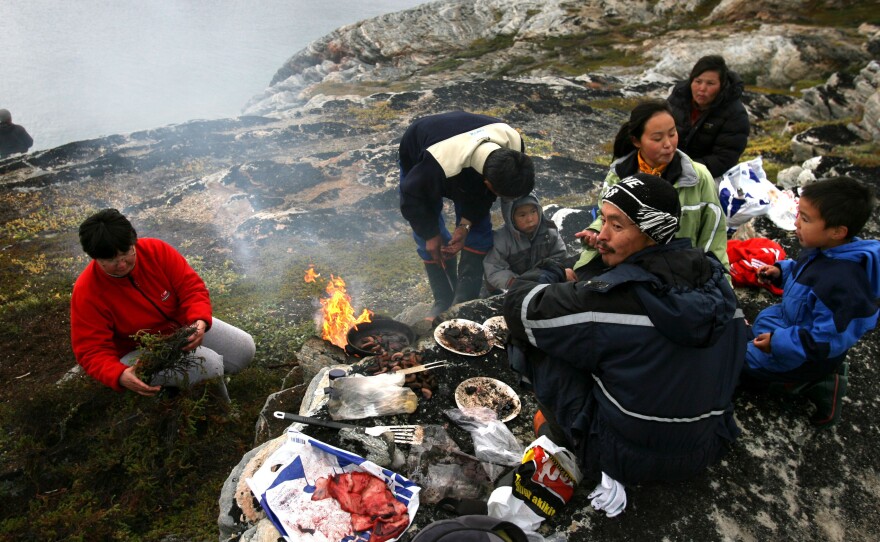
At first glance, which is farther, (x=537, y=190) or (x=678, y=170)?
(x=537, y=190)

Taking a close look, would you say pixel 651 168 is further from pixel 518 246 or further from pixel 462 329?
pixel 462 329

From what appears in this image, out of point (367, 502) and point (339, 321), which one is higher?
point (367, 502)

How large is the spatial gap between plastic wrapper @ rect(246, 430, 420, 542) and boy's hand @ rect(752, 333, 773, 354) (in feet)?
8.96

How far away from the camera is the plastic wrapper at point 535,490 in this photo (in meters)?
2.87

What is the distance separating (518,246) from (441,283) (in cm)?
126

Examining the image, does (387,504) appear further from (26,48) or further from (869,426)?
(26,48)

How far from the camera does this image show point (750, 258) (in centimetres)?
518

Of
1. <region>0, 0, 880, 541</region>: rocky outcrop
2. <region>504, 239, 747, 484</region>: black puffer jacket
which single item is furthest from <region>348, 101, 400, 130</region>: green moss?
<region>504, 239, 747, 484</region>: black puffer jacket

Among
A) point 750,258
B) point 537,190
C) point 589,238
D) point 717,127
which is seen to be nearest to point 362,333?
point 589,238

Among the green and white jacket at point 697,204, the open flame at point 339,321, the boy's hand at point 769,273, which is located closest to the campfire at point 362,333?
the open flame at point 339,321

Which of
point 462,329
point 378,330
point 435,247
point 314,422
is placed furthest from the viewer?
point 378,330

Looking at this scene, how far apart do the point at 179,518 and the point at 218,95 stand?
226ft

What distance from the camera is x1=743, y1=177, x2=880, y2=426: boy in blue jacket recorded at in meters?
3.22

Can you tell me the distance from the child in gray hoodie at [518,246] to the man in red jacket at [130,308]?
117 inches
